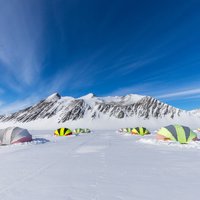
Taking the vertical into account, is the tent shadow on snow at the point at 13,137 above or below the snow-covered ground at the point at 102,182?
above

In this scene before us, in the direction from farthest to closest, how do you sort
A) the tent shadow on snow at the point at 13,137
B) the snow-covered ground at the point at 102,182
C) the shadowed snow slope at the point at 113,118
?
Answer: 1. the shadowed snow slope at the point at 113,118
2. the tent shadow on snow at the point at 13,137
3. the snow-covered ground at the point at 102,182

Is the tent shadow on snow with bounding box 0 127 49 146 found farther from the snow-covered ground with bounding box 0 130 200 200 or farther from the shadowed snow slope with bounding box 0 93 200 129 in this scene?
the shadowed snow slope with bounding box 0 93 200 129

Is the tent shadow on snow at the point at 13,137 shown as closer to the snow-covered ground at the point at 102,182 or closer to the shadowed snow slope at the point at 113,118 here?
the snow-covered ground at the point at 102,182

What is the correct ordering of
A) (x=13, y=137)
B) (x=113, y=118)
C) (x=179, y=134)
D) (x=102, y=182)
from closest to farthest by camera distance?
1. (x=102, y=182)
2. (x=179, y=134)
3. (x=13, y=137)
4. (x=113, y=118)

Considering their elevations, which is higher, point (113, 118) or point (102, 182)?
point (113, 118)

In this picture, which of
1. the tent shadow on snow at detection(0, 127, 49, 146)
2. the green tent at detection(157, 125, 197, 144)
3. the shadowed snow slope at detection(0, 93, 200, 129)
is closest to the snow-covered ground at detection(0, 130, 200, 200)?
the green tent at detection(157, 125, 197, 144)

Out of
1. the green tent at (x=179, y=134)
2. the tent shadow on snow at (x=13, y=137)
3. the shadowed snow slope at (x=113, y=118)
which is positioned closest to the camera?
the green tent at (x=179, y=134)

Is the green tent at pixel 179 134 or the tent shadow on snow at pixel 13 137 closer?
the green tent at pixel 179 134

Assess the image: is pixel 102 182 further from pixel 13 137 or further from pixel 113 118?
pixel 113 118

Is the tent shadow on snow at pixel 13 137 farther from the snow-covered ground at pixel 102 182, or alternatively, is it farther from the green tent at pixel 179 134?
the green tent at pixel 179 134

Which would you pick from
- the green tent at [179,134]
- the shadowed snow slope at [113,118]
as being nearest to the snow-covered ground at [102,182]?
the green tent at [179,134]

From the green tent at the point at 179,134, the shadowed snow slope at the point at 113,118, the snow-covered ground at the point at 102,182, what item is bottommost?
the snow-covered ground at the point at 102,182

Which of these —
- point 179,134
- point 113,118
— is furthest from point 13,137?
point 113,118

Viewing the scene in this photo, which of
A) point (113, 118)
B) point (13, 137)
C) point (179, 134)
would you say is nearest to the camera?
point (179, 134)
